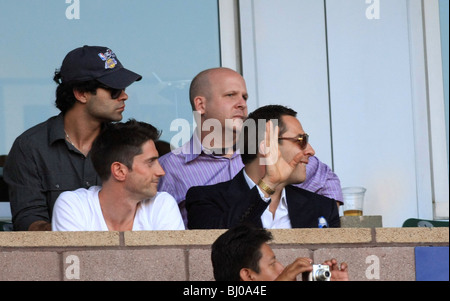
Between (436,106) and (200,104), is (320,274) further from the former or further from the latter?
(436,106)

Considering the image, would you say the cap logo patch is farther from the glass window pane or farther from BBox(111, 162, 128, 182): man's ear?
the glass window pane

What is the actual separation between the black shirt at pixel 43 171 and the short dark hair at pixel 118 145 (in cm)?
38

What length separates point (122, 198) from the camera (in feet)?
16.1

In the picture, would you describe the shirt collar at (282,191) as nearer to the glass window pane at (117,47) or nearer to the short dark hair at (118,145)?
the short dark hair at (118,145)

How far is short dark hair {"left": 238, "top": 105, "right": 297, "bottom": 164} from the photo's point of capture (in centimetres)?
519

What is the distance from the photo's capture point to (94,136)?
5.55 m

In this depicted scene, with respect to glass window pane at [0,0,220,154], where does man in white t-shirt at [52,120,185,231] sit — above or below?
below

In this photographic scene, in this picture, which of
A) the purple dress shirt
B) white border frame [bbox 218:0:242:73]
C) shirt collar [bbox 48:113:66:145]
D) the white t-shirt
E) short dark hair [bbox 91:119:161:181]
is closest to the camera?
the white t-shirt

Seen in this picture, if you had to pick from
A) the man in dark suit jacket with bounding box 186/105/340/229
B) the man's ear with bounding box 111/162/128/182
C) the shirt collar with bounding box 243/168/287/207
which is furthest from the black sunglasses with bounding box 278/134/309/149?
the man's ear with bounding box 111/162/128/182

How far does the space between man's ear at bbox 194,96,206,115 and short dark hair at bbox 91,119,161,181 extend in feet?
2.73

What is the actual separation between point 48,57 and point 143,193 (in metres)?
2.23

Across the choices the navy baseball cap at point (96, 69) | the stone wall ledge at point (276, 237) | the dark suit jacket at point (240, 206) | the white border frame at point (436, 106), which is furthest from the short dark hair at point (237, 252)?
the white border frame at point (436, 106)
